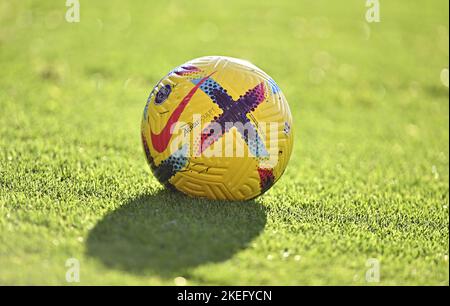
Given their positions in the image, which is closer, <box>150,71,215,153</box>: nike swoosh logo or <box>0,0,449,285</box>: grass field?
<box>0,0,449,285</box>: grass field

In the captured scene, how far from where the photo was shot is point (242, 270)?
4547 millimetres

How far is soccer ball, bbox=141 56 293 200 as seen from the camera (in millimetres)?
5277

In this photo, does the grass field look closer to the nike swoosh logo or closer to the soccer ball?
the soccer ball

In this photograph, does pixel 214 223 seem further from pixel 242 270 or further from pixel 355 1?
pixel 355 1

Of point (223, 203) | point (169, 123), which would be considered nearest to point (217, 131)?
point (169, 123)

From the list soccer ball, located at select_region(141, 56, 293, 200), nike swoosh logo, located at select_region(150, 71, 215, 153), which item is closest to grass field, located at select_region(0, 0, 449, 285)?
soccer ball, located at select_region(141, 56, 293, 200)

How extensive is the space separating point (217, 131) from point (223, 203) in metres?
0.64

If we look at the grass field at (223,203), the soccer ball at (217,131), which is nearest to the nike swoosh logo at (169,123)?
the soccer ball at (217,131)

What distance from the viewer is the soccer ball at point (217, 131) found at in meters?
5.28

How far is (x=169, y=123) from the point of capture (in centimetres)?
536

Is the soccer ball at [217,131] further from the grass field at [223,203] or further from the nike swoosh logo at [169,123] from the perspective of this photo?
the grass field at [223,203]

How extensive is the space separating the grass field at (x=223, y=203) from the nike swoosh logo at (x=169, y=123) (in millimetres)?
484

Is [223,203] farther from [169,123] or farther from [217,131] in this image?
[169,123]

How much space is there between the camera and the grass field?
4.69 m
